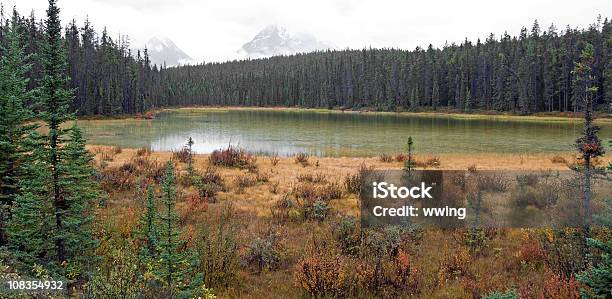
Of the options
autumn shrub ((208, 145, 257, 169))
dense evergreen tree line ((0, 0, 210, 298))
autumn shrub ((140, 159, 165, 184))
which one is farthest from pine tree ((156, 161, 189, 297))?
autumn shrub ((208, 145, 257, 169))

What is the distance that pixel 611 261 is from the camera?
5066 mm

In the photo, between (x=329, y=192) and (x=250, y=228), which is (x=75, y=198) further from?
(x=329, y=192)

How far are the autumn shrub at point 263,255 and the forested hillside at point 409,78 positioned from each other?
5043cm

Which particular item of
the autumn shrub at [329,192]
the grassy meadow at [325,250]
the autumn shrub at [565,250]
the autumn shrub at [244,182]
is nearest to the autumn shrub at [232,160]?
the autumn shrub at [244,182]

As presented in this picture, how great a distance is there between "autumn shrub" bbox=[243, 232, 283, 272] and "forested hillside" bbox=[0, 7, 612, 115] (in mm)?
50430

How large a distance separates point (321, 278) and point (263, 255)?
6.09 feet

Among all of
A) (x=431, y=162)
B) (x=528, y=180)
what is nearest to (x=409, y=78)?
(x=431, y=162)

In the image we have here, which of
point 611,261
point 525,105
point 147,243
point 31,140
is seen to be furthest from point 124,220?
point 525,105

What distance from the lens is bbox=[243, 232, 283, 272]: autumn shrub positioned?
8.80m

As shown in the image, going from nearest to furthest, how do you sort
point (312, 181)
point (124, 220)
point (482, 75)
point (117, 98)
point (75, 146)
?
point (75, 146) → point (124, 220) → point (312, 181) → point (117, 98) → point (482, 75)

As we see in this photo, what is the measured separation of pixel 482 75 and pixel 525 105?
1912 cm

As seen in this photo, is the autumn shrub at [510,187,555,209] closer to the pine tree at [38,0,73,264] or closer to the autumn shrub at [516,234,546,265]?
the autumn shrub at [516,234,546,265]

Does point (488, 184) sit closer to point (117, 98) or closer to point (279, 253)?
point (279, 253)

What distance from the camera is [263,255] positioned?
29.2 ft
